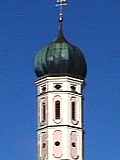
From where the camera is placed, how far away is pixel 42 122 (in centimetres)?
6644

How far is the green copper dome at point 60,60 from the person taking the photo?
2645 inches

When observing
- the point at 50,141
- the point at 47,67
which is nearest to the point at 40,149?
the point at 50,141

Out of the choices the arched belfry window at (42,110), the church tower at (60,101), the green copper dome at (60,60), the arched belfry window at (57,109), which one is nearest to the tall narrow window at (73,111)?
the church tower at (60,101)

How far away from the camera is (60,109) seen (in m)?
66.1

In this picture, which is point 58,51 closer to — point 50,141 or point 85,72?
point 85,72

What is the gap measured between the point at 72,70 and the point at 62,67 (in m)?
0.71

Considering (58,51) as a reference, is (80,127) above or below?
below

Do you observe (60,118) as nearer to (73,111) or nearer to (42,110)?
(73,111)

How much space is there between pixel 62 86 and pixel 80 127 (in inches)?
117

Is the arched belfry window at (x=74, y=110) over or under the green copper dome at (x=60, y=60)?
under

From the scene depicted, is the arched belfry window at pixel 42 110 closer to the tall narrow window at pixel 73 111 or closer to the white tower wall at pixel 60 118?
the white tower wall at pixel 60 118

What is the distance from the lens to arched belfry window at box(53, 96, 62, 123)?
65750 millimetres

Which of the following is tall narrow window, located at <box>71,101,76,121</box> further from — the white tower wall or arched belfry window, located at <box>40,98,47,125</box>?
arched belfry window, located at <box>40,98,47,125</box>

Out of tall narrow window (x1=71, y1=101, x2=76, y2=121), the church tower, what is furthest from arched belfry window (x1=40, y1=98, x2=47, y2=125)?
tall narrow window (x1=71, y1=101, x2=76, y2=121)
